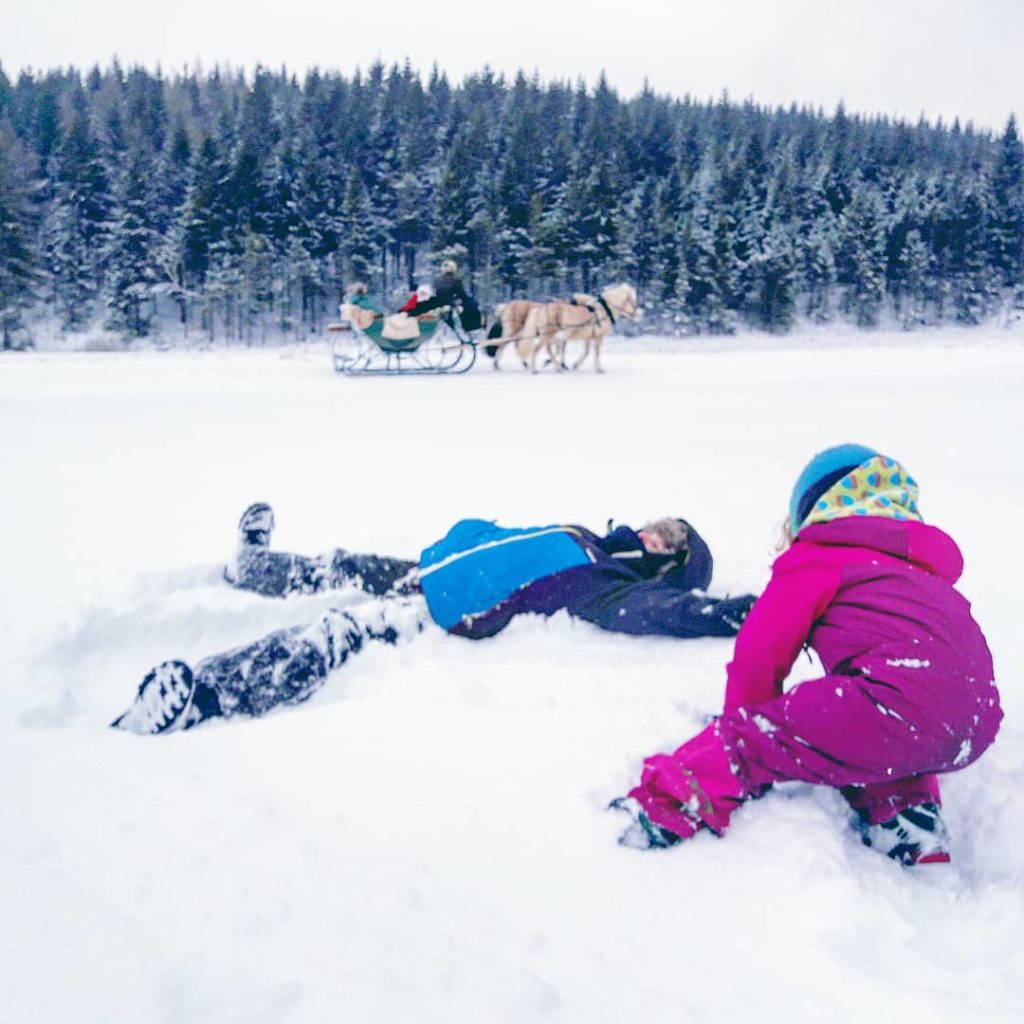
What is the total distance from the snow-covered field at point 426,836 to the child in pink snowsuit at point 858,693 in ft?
0.31

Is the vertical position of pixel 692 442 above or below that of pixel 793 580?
below

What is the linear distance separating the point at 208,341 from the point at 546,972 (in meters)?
35.3

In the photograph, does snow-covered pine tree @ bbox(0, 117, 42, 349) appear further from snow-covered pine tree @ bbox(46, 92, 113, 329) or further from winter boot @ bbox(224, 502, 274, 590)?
winter boot @ bbox(224, 502, 274, 590)

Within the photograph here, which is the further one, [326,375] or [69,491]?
[326,375]

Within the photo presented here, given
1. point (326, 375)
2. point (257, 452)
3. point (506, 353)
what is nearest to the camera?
point (257, 452)

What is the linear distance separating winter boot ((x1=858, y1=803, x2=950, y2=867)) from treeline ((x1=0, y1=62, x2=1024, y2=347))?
32539 mm

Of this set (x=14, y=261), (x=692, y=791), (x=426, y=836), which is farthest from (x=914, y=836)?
(x=14, y=261)

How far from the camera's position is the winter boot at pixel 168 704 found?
2111 mm

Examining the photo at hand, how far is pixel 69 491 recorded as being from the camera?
15.4 feet

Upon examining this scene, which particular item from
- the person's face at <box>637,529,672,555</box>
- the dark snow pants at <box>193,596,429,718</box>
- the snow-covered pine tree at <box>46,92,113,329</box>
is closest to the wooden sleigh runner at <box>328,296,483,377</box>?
the person's face at <box>637,529,672,555</box>

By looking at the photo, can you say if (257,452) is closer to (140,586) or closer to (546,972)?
(140,586)

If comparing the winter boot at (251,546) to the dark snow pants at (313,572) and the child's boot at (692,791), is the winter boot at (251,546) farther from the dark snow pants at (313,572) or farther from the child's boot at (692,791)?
the child's boot at (692,791)

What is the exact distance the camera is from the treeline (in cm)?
3391

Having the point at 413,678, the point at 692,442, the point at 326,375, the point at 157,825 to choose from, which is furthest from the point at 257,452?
the point at 326,375
